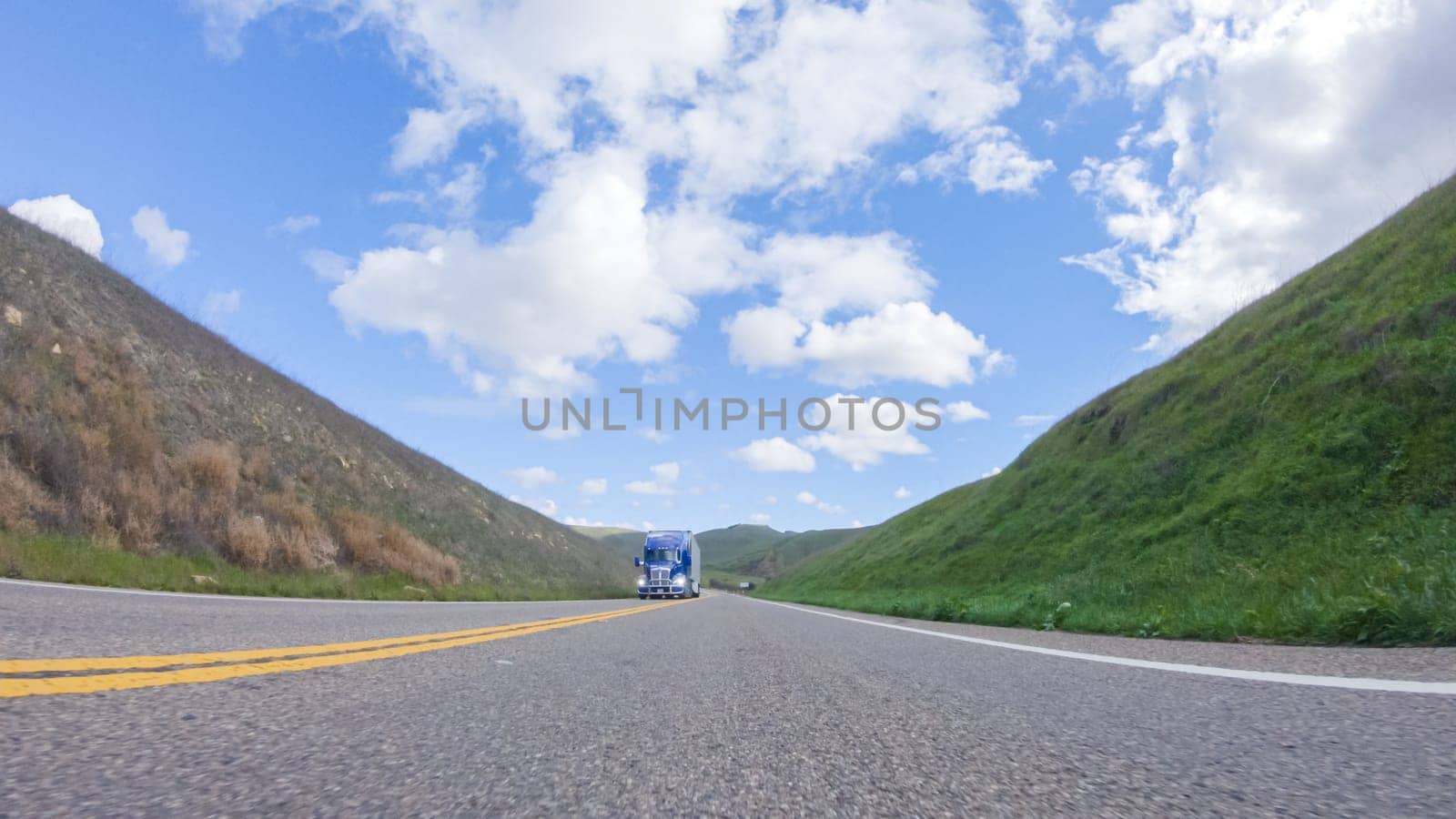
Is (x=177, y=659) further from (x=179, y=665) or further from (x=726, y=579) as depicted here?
(x=726, y=579)

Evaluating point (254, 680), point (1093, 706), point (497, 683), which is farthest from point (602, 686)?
point (1093, 706)

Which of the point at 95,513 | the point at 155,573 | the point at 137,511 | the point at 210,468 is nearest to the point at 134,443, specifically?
the point at 210,468

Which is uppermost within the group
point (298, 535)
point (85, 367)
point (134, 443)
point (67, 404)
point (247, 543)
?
point (85, 367)

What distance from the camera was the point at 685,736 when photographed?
2736 millimetres

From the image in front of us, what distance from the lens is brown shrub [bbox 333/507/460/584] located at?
24.1m

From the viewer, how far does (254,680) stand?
10.8 feet

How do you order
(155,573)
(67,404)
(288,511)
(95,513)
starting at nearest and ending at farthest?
1. (155,573)
2. (95,513)
3. (67,404)
4. (288,511)

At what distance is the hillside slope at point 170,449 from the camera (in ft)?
51.3

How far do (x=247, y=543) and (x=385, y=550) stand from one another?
7212mm

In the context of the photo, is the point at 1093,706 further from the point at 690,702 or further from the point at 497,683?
the point at 497,683

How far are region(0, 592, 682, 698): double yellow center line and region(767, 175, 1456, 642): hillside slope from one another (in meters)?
Result: 7.87

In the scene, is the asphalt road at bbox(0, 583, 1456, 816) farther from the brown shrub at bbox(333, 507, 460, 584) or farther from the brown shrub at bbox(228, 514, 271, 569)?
the brown shrub at bbox(333, 507, 460, 584)

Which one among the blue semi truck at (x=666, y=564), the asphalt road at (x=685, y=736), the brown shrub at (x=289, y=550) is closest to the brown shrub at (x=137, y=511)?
the brown shrub at (x=289, y=550)

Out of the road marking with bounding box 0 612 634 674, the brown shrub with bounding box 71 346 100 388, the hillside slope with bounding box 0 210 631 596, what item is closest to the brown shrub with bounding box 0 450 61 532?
the hillside slope with bounding box 0 210 631 596
